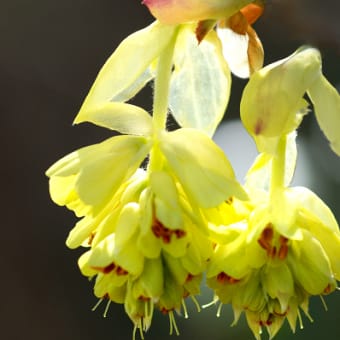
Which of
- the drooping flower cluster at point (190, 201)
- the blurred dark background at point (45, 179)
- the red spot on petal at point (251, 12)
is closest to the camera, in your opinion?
the drooping flower cluster at point (190, 201)

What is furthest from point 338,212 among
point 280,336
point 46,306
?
point 46,306

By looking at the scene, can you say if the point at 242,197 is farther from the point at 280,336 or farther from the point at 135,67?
the point at 280,336

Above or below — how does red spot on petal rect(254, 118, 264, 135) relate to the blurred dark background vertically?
above

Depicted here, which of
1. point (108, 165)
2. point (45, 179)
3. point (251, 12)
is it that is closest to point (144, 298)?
point (108, 165)

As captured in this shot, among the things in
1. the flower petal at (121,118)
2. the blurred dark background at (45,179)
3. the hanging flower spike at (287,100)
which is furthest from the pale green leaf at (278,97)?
the blurred dark background at (45,179)

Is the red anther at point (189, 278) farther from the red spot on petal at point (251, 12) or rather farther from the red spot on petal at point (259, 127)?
the red spot on petal at point (251, 12)

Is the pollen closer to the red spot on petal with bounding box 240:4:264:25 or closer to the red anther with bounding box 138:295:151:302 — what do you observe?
the red anther with bounding box 138:295:151:302

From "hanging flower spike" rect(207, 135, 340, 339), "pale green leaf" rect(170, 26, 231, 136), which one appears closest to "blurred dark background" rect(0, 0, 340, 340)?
"pale green leaf" rect(170, 26, 231, 136)
